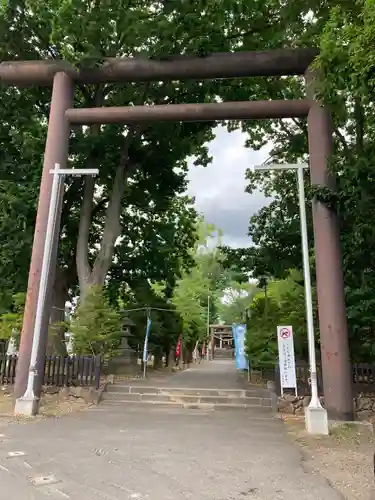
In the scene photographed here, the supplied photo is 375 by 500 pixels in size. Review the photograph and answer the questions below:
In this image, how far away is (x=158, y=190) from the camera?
17.0 m

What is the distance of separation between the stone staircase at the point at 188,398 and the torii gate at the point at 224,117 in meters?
2.23

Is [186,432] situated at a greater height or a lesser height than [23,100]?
lesser

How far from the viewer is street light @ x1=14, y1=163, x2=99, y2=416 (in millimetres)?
9008

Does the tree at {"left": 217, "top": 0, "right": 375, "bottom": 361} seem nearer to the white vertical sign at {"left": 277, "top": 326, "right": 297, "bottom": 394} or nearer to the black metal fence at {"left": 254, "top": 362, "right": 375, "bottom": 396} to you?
the black metal fence at {"left": 254, "top": 362, "right": 375, "bottom": 396}

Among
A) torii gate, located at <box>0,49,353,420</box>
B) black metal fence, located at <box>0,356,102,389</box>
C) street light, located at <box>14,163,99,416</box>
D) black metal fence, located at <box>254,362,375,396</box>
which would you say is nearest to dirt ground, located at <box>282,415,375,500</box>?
torii gate, located at <box>0,49,353,420</box>

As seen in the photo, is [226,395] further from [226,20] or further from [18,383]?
[226,20]

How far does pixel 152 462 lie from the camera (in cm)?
551

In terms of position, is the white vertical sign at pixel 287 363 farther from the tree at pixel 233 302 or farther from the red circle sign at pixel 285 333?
the tree at pixel 233 302

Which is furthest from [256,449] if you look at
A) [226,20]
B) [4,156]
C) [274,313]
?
[4,156]

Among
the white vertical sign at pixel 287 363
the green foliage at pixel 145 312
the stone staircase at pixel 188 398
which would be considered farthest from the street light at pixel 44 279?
the green foliage at pixel 145 312

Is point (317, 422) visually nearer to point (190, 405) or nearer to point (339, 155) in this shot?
point (190, 405)

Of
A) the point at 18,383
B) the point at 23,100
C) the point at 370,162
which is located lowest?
the point at 18,383

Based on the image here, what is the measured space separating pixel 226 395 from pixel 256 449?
5.04m

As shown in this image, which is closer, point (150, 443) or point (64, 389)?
point (150, 443)
